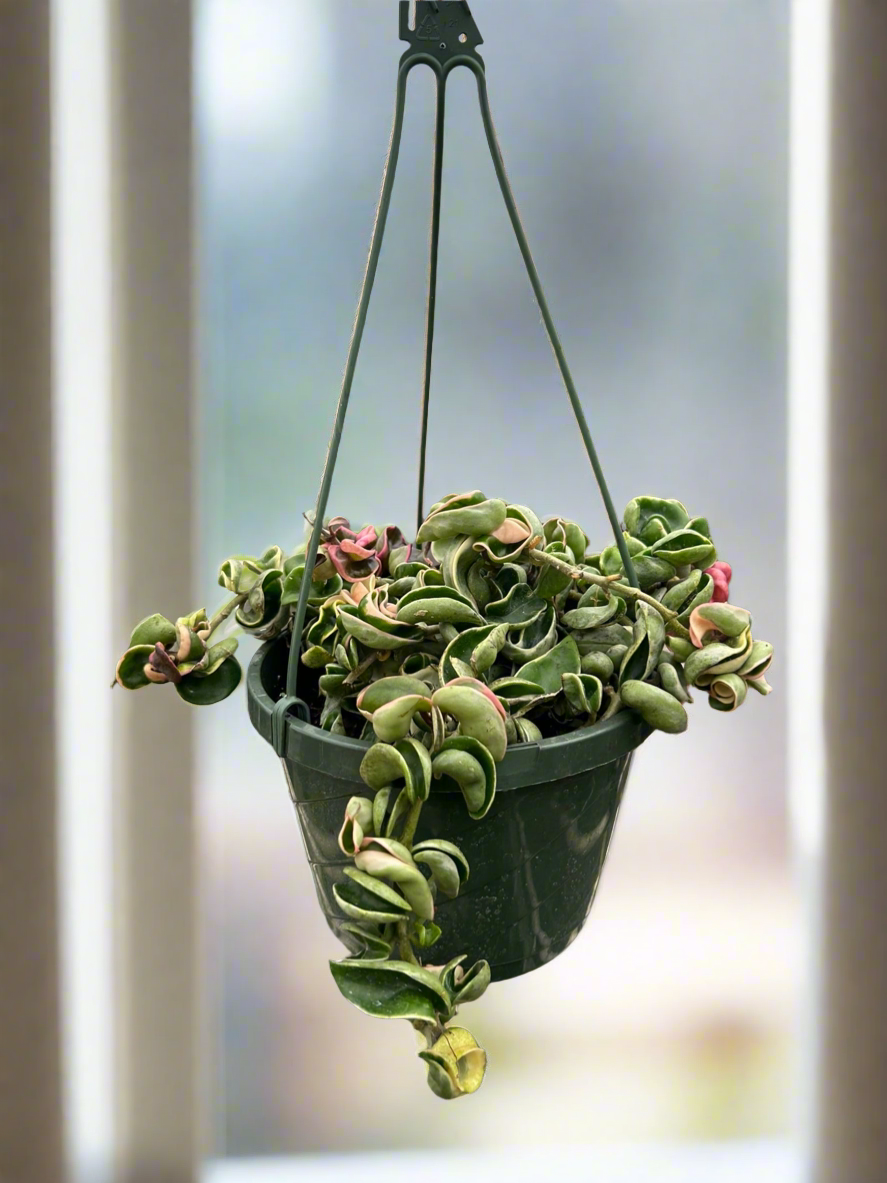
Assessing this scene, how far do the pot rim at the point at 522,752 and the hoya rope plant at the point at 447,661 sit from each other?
1 centimetres

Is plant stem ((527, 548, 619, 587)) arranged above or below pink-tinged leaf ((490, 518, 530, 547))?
below

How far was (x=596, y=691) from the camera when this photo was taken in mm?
515

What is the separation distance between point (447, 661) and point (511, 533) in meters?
0.08

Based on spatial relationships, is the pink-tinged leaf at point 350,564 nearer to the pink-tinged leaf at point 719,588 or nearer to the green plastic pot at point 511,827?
the green plastic pot at point 511,827

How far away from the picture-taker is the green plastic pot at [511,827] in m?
0.47

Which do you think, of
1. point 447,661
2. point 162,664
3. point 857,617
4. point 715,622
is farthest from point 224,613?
point 857,617

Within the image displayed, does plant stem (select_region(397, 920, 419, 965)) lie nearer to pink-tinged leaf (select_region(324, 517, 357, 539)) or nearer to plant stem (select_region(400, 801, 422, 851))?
plant stem (select_region(400, 801, 422, 851))

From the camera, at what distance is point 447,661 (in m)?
0.49

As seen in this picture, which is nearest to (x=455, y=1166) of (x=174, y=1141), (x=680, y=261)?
(x=174, y=1141)

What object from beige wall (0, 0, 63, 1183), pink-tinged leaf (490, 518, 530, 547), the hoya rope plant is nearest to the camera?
the hoya rope plant

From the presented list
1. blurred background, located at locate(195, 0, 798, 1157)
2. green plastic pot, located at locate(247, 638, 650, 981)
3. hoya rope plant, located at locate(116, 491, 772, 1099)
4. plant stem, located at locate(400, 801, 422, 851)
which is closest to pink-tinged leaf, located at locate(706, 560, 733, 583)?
hoya rope plant, located at locate(116, 491, 772, 1099)

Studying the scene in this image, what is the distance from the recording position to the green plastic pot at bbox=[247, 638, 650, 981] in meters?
0.47

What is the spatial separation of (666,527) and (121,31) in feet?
3.38

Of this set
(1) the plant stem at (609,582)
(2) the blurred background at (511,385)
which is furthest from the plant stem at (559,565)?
(2) the blurred background at (511,385)
